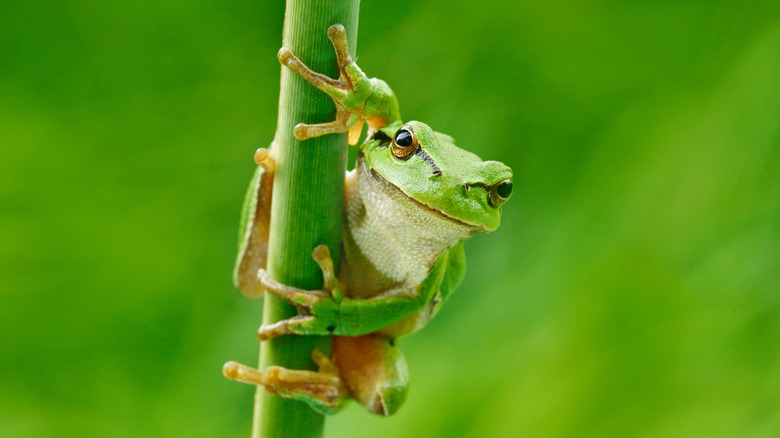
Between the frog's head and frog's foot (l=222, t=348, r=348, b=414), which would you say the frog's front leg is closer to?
the frog's head

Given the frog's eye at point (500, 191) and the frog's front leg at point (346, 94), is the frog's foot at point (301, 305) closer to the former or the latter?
the frog's front leg at point (346, 94)

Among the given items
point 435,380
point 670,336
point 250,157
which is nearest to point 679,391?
point 670,336

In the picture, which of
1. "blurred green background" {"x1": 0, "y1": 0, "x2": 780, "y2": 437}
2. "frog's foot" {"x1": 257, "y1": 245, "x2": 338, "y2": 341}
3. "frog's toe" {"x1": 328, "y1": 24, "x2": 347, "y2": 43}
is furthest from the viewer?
"blurred green background" {"x1": 0, "y1": 0, "x2": 780, "y2": 437}

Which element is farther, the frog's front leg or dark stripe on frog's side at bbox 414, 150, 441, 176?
dark stripe on frog's side at bbox 414, 150, 441, 176

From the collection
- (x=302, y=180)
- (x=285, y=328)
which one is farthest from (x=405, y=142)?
(x=285, y=328)

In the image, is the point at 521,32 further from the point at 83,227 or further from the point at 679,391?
the point at 83,227

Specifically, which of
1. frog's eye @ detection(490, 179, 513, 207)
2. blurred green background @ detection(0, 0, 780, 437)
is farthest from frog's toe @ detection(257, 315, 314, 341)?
blurred green background @ detection(0, 0, 780, 437)
